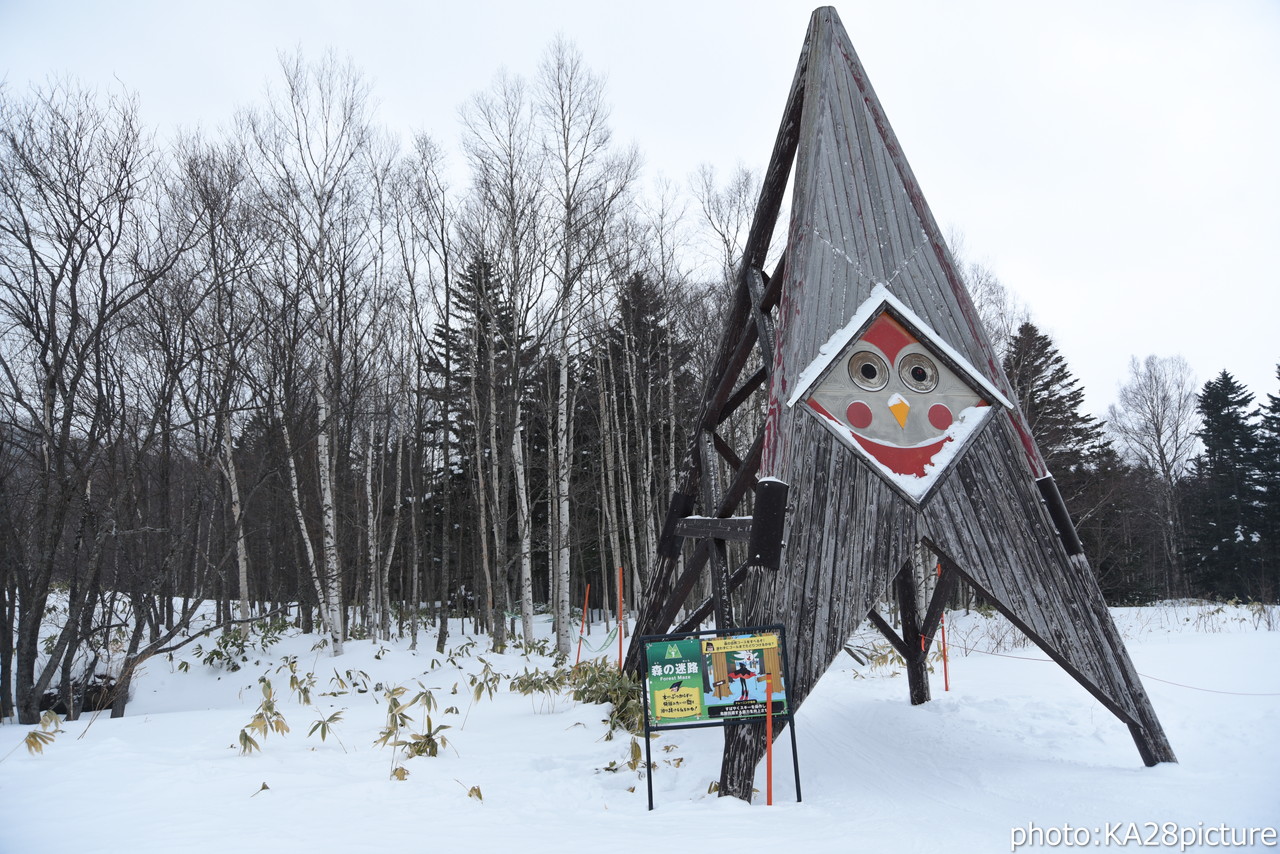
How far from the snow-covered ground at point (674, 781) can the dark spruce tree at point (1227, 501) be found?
22.5m

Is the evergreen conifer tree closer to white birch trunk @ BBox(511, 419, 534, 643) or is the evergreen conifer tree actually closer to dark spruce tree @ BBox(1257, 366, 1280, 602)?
dark spruce tree @ BBox(1257, 366, 1280, 602)

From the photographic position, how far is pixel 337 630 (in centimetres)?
1290

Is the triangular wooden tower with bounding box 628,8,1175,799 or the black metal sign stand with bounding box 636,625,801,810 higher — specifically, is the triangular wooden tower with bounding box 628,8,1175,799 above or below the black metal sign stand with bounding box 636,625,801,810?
above

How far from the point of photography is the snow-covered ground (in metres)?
3.63

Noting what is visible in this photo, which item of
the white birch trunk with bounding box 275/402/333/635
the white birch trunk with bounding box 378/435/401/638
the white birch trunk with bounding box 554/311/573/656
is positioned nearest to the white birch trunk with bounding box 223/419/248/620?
the white birch trunk with bounding box 275/402/333/635

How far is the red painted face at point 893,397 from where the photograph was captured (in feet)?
15.5

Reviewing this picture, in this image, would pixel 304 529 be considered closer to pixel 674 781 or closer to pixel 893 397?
Answer: pixel 674 781

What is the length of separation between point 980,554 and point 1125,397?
3248 cm

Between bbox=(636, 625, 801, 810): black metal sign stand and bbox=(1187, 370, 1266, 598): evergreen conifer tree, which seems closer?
bbox=(636, 625, 801, 810): black metal sign stand

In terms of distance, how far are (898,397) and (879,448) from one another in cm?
40

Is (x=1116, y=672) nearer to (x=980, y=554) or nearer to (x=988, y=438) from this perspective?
(x=980, y=554)

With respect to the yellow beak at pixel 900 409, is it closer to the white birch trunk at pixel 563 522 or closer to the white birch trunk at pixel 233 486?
the white birch trunk at pixel 563 522

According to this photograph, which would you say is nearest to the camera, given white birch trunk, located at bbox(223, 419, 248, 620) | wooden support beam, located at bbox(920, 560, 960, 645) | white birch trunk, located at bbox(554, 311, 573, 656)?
wooden support beam, located at bbox(920, 560, 960, 645)

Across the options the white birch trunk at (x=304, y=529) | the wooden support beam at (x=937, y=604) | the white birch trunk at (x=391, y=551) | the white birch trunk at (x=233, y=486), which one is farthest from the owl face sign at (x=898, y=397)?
the white birch trunk at (x=391, y=551)
